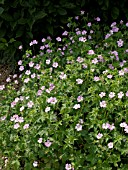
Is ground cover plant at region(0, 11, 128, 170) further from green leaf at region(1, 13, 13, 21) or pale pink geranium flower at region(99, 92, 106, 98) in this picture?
green leaf at region(1, 13, 13, 21)

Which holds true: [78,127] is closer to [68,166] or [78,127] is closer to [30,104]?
[68,166]

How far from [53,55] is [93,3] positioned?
0.86 m

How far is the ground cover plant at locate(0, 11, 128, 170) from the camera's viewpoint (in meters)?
3.12

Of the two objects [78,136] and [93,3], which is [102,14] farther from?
[78,136]

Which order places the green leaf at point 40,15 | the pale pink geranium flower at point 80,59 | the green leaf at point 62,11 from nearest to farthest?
the pale pink geranium flower at point 80,59, the green leaf at point 40,15, the green leaf at point 62,11

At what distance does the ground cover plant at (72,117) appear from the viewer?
3.12 m

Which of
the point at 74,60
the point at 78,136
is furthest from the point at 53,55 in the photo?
the point at 78,136

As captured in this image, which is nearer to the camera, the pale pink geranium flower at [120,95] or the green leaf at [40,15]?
the pale pink geranium flower at [120,95]

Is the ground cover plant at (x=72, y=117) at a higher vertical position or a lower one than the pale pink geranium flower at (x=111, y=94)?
lower

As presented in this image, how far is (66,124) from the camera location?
3.25 metres

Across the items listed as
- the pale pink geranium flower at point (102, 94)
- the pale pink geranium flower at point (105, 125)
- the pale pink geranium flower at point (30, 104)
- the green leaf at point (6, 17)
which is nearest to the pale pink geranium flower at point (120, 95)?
the pale pink geranium flower at point (102, 94)

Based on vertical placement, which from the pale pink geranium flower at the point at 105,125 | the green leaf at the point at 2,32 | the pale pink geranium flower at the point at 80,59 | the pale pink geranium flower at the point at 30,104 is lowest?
the pale pink geranium flower at the point at 105,125

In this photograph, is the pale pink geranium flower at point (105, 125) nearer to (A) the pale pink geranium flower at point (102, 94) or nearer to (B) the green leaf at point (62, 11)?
(A) the pale pink geranium flower at point (102, 94)

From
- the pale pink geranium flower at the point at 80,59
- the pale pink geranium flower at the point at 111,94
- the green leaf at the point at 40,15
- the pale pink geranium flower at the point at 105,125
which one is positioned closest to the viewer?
the pale pink geranium flower at the point at 105,125
